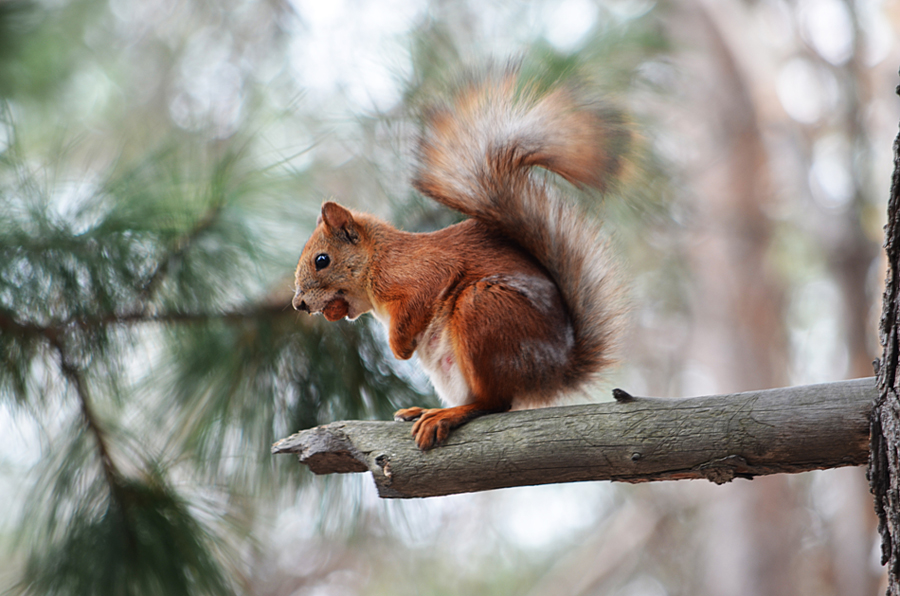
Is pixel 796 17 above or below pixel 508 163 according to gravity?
above

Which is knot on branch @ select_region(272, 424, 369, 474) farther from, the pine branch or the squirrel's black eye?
the pine branch

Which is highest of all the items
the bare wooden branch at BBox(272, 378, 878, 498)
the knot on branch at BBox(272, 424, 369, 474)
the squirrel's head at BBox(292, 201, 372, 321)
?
the squirrel's head at BBox(292, 201, 372, 321)

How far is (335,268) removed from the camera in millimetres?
1023

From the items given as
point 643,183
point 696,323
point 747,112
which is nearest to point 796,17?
point 747,112

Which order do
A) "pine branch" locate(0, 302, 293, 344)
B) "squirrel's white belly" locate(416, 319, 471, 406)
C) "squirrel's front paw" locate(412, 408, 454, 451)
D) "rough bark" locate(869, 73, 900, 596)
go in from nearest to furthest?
"rough bark" locate(869, 73, 900, 596) < "squirrel's front paw" locate(412, 408, 454, 451) < "squirrel's white belly" locate(416, 319, 471, 406) < "pine branch" locate(0, 302, 293, 344)

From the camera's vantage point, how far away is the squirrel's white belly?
944 mm

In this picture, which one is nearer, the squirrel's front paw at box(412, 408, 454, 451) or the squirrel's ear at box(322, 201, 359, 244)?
the squirrel's front paw at box(412, 408, 454, 451)

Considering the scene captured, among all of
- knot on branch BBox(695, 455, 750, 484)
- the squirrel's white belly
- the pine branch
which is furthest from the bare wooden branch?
the pine branch

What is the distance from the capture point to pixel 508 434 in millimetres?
790

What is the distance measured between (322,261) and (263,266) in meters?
0.27

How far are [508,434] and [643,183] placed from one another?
0.79 metres

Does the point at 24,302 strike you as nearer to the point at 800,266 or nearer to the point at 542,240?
the point at 542,240

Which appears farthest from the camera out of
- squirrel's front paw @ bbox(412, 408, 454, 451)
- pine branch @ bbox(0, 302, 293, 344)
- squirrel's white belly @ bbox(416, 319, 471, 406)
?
pine branch @ bbox(0, 302, 293, 344)

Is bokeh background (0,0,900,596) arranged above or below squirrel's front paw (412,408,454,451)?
above
